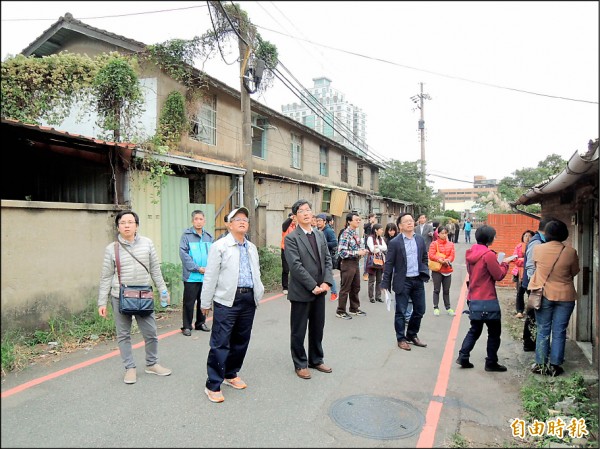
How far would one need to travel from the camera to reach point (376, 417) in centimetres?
351

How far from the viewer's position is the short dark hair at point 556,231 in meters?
4.43

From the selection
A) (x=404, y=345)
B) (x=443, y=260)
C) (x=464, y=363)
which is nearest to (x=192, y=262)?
(x=404, y=345)

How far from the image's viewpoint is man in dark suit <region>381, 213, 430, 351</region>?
212 inches

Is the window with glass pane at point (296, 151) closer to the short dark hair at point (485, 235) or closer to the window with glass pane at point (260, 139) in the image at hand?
the window with glass pane at point (260, 139)

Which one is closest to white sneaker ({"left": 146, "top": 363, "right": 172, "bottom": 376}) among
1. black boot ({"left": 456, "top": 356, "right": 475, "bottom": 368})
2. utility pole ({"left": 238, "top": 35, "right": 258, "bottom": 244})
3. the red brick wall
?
black boot ({"left": 456, "top": 356, "right": 475, "bottom": 368})

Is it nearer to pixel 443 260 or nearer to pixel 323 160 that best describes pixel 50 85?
pixel 443 260

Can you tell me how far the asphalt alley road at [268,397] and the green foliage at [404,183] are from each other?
81.5 feet

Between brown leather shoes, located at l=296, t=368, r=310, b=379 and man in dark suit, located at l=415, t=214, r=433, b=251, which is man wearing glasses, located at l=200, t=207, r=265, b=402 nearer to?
brown leather shoes, located at l=296, t=368, r=310, b=379

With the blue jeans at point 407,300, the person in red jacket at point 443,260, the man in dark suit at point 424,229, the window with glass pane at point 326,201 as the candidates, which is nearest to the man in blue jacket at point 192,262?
the blue jeans at point 407,300

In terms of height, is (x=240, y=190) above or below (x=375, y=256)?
above

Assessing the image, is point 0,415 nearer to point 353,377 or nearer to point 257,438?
point 257,438

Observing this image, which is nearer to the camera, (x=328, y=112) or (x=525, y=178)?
(x=328, y=112)

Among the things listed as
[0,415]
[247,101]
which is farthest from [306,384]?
[247,101]

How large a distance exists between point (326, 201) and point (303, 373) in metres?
14.1
